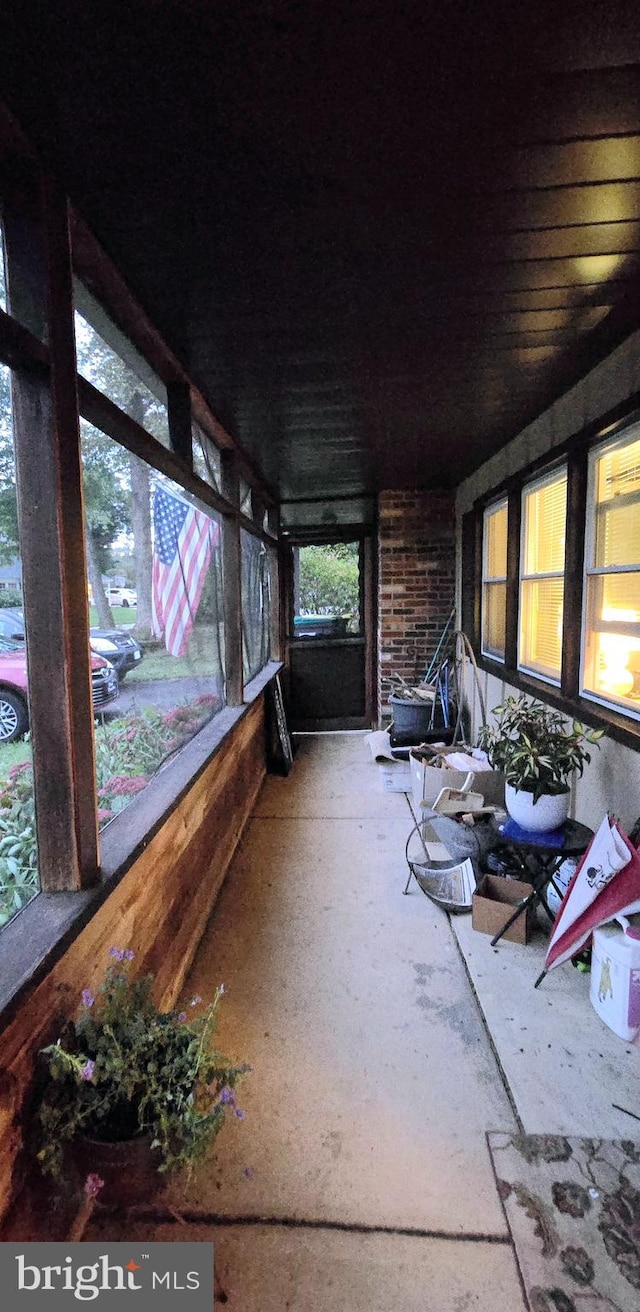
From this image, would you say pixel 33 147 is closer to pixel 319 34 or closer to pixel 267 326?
pixel 319 34

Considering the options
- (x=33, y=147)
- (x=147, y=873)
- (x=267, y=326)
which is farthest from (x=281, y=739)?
(x=33, y=147)

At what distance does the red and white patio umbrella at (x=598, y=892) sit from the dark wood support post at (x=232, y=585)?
2.22m

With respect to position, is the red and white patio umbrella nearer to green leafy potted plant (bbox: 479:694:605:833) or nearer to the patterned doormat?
green leafy potted plant (bbox: 479:694:605:833)

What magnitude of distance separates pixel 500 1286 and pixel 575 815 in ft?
6.29

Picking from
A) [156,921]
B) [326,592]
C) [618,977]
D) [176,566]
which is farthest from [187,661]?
[326,592]

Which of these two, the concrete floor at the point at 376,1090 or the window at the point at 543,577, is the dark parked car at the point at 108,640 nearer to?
the concrete floor at the point at 376,1090

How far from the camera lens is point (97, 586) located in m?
1.67

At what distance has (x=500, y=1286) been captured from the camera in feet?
3.93

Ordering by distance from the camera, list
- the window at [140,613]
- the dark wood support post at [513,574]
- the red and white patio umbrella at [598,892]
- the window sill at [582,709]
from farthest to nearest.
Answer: the dark wood support post at [513,574] < the window sill at [582,709] < the red and white patio umbrella at [598,892] < the window at [140,613]

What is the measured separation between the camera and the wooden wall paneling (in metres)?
1.07

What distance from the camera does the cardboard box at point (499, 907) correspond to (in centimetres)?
238

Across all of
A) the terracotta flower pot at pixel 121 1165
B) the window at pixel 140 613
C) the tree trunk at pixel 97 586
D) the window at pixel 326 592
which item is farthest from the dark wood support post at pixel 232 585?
the window at pixel 326 592

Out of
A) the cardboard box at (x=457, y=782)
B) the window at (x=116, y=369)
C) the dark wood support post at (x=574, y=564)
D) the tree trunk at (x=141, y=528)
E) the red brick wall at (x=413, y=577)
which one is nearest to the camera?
the window at (x=116, y=369)

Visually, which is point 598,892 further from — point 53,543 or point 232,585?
point 232,585
